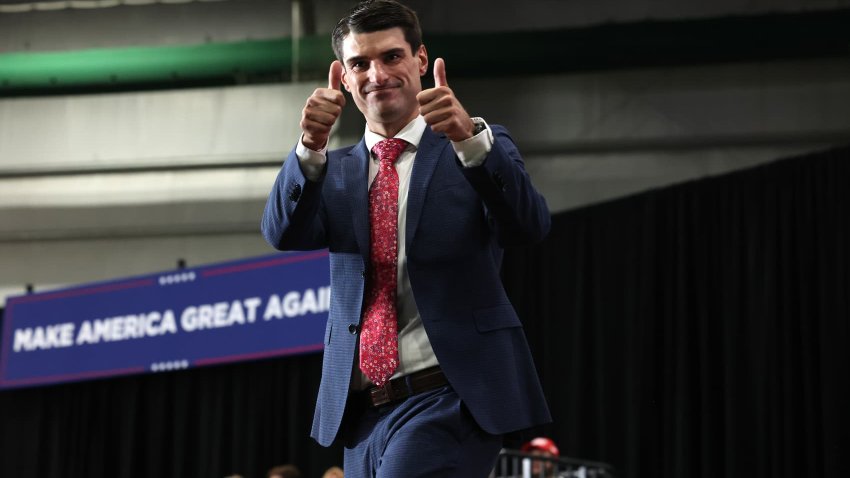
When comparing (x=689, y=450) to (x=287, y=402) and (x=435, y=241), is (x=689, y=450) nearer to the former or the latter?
(x=287, y=402)

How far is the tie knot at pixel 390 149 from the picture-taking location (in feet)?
6.80

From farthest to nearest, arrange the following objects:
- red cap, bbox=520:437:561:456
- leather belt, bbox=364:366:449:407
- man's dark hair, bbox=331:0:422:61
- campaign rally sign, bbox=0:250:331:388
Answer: campaign rally sign, bbox=0:250:331:388
red cap, bbox=520:437:561:456
man's dark hair, bbox=331:0:422:61
leather belt, bbox=364:366:449:407

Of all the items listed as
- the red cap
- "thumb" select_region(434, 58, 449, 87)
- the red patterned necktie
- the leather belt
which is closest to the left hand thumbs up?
"thumb" select_region(434, 58, 449, 87)

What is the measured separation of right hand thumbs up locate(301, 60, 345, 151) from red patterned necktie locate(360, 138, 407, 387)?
0.52 ft

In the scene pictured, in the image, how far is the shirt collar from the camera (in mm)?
2084

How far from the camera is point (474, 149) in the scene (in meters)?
1.88

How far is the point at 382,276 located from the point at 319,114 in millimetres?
306

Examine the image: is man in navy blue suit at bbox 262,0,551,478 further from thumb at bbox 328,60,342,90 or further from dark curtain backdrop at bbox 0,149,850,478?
dark curtain backdrop at bbox 0,149,850,478

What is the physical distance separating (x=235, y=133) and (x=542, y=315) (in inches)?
109

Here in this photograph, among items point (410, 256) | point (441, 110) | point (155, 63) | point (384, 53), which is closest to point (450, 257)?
point (410, 256)

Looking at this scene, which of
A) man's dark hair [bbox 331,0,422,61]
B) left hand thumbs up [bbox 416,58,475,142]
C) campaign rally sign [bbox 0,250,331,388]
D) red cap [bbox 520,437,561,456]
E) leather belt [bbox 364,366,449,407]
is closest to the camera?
left hand thumbs up [bbox 416,58,475,142]

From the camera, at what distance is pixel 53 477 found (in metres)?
9.45

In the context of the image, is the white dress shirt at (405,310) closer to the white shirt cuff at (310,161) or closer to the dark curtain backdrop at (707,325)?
the white shirt cuff at (310,161)

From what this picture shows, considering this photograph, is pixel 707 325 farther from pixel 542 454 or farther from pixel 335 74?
pixel 335 74
